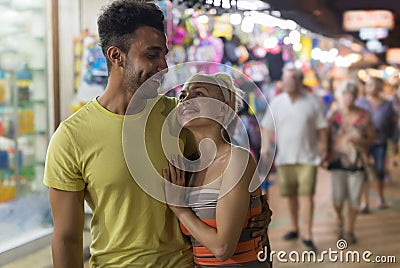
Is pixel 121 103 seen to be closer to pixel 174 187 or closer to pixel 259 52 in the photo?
pixel 174 187

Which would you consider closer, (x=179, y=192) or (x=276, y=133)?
(x=179, y=192)

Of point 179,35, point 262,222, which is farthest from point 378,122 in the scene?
point 262,222

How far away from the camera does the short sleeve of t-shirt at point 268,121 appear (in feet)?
12.2

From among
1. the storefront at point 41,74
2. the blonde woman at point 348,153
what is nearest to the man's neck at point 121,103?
the storefront at point 41,74

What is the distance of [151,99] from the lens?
1.23 metres

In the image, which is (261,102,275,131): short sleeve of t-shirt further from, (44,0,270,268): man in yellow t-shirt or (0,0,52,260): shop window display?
(44,0,270,268): man in yellow t-shirt

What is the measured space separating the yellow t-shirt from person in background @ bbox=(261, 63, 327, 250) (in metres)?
2.38

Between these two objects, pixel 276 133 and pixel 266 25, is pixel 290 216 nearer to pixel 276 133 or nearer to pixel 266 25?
pixel 276 133

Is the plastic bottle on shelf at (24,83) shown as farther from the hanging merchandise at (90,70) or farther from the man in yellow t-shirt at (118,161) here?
the man in yellow t-shirt at (118,161)

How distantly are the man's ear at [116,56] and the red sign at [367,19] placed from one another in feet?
10.6

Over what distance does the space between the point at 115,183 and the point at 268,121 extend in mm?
2661

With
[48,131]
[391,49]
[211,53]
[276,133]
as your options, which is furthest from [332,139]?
[48,131]

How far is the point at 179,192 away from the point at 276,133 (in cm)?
258

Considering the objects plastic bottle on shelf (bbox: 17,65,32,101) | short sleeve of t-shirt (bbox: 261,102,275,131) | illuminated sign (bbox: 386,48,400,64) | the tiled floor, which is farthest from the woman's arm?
illuminated sign (bbox: 386,48,400,64)
